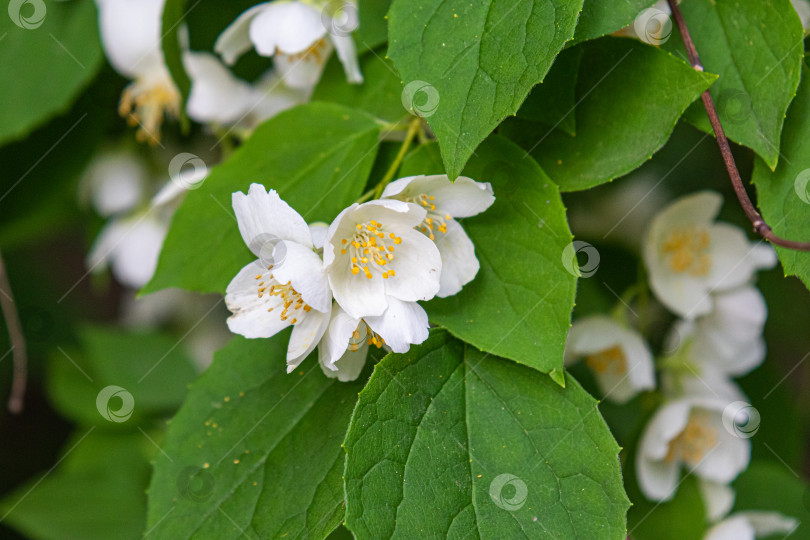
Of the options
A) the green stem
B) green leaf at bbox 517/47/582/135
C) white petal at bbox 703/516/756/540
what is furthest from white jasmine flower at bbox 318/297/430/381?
white petal at bbox 703/516/756/540

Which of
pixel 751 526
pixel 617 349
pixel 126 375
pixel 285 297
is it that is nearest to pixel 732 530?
pixel 751 526

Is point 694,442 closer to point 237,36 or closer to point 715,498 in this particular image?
point 715,498

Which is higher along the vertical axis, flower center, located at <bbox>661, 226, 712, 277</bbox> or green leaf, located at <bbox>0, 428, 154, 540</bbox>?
green leaf, located at <bbox>0, 428, 154, 540</bbox>

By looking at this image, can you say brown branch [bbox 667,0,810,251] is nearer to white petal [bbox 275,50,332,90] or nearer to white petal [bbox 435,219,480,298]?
white petal [bbox 435,219,480,298]

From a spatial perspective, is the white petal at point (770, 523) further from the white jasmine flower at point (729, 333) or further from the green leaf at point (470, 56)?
the green leaf at point (470, 56)

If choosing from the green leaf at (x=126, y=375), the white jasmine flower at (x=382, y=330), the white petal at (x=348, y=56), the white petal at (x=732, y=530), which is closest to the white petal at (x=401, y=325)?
the white jasmine flower at (x=382, y=330)

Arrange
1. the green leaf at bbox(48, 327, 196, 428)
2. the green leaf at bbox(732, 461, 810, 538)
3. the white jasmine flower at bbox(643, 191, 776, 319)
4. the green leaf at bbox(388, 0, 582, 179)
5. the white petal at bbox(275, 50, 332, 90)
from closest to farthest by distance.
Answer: the green leaf at bbox(388, 0, 582, 179) < the white petal at bbox(275, 50, 332, 90) < the white jasmine flower at bbox(643, 191, 776, 319) < the green leaf at bbox(732, 461, 810, 538) < the green leaf at bbox(48, 327, 196, 428)
